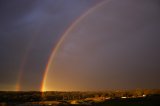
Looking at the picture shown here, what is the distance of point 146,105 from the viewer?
130 feet

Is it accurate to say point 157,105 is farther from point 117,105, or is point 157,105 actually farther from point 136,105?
point 117,105

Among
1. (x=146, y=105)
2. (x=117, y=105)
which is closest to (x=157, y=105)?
(x=146, y=105)

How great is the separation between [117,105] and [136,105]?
122 inches

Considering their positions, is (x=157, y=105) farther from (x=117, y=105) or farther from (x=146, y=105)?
(x=117, y=105)

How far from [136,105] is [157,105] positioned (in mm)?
3318

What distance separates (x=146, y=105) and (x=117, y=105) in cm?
473

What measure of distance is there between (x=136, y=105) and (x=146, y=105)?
1635 millimetres

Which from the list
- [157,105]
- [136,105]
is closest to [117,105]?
[136,105]

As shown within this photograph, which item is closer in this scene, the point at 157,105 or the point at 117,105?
the point at 157,105

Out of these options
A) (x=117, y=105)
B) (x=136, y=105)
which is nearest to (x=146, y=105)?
(x=136, y=105)

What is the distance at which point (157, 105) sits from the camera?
38.8 metres

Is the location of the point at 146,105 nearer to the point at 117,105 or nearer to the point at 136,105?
the point at 136,105
